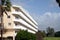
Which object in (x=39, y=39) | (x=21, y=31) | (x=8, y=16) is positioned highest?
(x=8, y=16)

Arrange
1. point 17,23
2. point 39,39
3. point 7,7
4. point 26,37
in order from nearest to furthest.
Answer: point 39,39, point 7,7, point 26,37, point 17,23

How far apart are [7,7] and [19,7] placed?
59.5 ft

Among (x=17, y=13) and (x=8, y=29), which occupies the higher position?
(x=17, y=13)

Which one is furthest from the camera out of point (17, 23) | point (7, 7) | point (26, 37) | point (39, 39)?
point (17, 23)

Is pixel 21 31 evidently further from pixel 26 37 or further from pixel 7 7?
pixel 7 7

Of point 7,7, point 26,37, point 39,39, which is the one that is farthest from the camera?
point 26,37

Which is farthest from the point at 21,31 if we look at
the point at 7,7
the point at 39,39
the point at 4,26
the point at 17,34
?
the point at 39,39

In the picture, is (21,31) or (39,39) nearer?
(39,39)

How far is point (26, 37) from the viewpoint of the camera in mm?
74062

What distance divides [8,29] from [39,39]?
5092 centimetres

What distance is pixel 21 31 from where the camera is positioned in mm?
75312

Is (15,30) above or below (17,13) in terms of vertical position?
below

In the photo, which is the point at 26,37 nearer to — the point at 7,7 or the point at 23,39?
the point at 23,39

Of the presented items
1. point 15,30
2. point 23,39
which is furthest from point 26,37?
point 15,30
